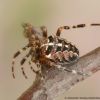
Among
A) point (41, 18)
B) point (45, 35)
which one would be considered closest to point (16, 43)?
point (41, 18)

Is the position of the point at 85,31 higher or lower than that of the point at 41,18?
lower

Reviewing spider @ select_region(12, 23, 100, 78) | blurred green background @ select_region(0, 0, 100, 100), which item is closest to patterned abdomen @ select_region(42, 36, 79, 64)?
spider @ select_region(12, 23, 100, 78)

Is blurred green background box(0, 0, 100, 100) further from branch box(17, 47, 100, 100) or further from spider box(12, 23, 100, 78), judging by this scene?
branch box(17, 47, 100, 100)

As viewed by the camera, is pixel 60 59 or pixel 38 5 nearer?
pixel 60 59

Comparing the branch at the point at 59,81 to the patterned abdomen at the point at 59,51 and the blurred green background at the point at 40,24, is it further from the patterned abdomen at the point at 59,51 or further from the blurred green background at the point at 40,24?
the blurred green background at the point at 40,24

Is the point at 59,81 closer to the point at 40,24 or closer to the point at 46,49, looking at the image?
the point at 46,49

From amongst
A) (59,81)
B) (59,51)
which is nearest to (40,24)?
(59,51)

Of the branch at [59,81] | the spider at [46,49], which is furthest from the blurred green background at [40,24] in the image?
the branch at [59,81]

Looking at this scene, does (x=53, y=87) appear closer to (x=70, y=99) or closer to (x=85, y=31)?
(x=70, y=99)
